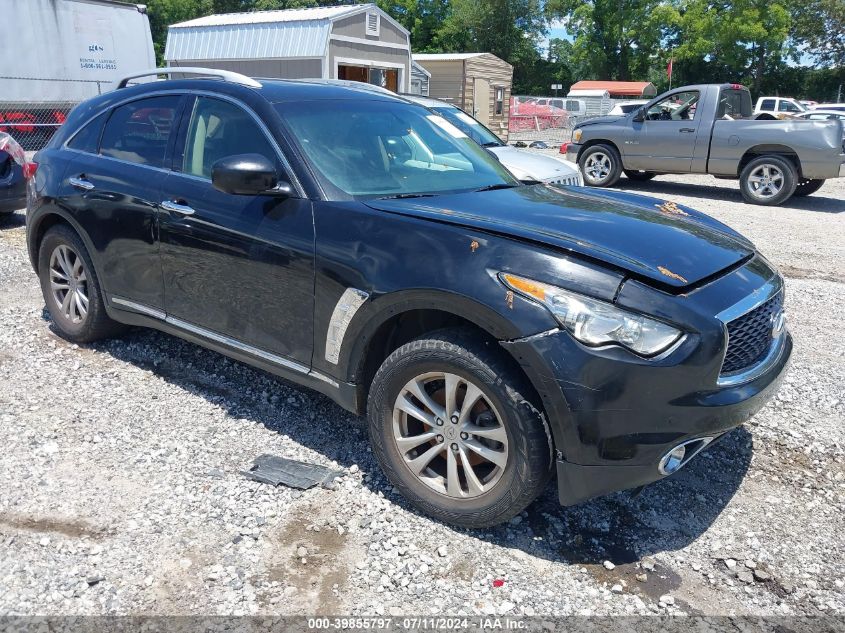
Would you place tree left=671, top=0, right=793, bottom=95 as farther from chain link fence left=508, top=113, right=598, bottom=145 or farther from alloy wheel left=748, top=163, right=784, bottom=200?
alloy wheel left=748, top=163, right=784, bottom=200

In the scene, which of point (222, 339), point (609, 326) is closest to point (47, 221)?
point (222, 339)

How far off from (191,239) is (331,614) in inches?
84.6

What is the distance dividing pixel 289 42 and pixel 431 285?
752 inches

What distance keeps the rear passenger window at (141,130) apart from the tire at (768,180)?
10983mm

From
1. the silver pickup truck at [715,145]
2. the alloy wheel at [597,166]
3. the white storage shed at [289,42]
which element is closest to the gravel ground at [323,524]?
the silver pickup truck at [715,145]

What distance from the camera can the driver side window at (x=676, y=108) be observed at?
1322 centimetres

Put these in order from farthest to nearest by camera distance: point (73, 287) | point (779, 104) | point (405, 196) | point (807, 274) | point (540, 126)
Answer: point (540, 126) → point (779, 104) → point (807, 274) → point (73, 287) → point (405, 196)

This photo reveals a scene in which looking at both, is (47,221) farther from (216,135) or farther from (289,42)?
(289,42)

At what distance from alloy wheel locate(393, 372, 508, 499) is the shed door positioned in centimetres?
2543

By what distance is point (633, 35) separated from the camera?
53.0m

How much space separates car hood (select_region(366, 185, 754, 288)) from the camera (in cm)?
290

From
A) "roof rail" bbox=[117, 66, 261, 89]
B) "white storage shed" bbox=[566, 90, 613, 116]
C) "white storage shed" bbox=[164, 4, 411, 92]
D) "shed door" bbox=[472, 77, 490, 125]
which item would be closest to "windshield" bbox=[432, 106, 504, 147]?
"roof rail" bbox=[117, 66, 261, 89]

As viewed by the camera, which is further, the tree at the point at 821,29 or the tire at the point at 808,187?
the tree at the point at 821,29

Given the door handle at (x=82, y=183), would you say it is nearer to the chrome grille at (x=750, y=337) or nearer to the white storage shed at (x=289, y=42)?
the chrome grille at (x=750, y=337)
